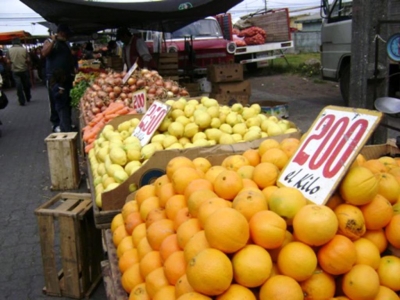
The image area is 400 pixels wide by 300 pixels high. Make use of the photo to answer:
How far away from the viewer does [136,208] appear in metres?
2.33

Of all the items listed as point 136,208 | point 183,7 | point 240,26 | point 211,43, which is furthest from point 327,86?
point 136,208

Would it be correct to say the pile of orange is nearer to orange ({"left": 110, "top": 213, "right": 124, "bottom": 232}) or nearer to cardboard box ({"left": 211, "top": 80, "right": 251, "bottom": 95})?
orange ({"left": 110, "top": 213, "right": 124, "bottom": 232})

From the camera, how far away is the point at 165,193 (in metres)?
2.14

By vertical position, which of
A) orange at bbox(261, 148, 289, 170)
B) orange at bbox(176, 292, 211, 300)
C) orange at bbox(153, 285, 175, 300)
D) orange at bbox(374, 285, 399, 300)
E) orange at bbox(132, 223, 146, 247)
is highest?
orange at bbox(261, 148, 289, 170)

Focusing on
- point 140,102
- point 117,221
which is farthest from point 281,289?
point 140,102

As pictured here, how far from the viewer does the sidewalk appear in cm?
350

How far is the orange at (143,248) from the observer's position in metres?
1.93

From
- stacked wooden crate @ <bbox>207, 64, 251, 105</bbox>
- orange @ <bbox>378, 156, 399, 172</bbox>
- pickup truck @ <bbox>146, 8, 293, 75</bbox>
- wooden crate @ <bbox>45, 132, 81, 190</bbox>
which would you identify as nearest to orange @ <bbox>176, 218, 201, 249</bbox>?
orange @ <bbox>378, 156, 399, 172</bbox>

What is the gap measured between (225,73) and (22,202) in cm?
510

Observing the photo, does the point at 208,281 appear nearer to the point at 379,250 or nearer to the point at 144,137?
the point at 379,250

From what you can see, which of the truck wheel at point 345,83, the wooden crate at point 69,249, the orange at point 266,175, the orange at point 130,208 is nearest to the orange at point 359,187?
the orange at point 266,175

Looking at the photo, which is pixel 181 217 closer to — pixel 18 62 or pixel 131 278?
pixel 131 278

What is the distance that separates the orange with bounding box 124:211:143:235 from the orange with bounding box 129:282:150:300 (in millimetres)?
428

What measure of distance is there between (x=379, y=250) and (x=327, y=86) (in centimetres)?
1251
